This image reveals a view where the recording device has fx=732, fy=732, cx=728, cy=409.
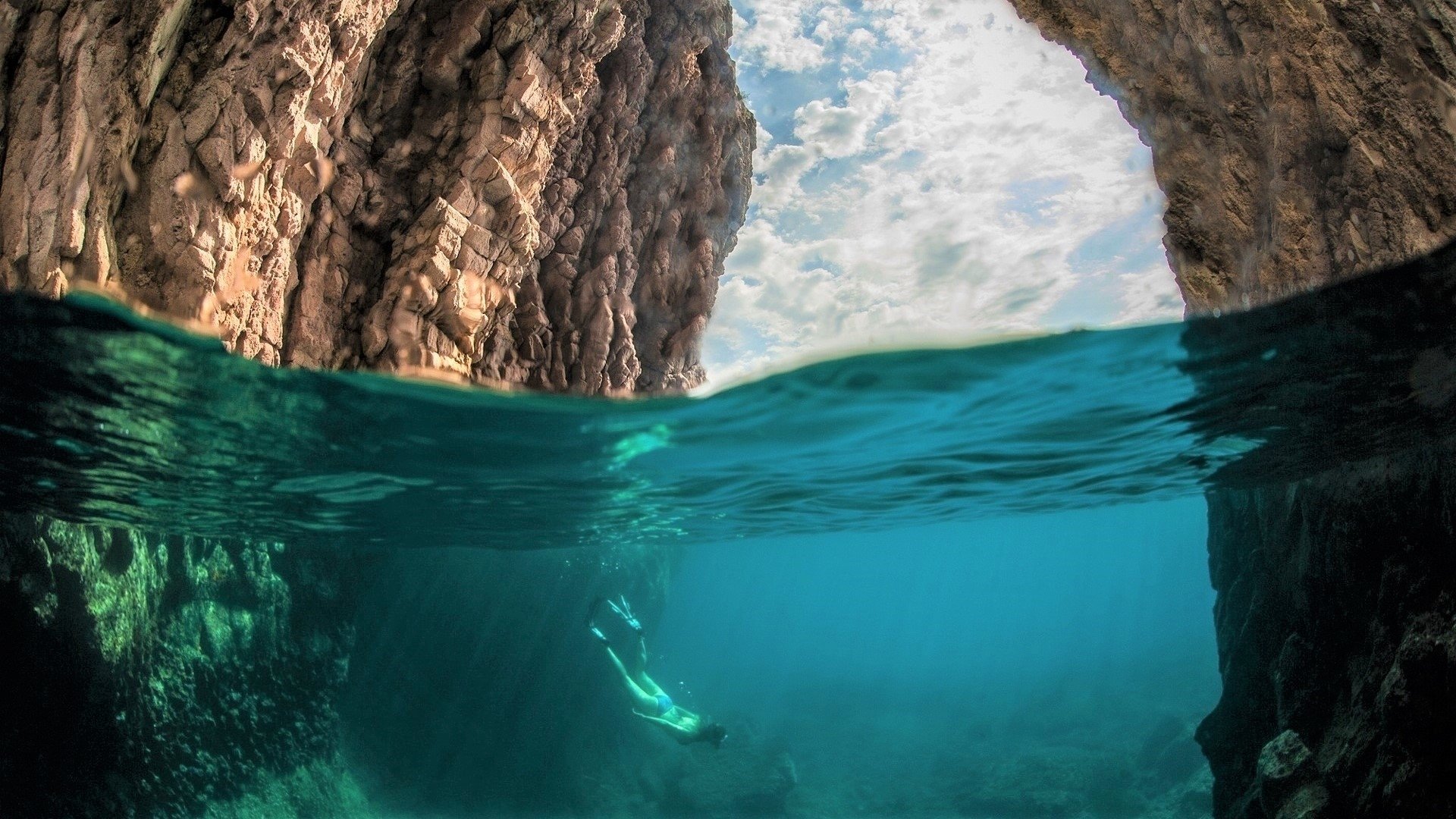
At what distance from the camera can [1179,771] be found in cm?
2772

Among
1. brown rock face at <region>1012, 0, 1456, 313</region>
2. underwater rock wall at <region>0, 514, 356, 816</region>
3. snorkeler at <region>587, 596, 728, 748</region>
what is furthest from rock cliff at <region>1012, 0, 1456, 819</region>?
underwater rock wall at <region>0, 514, 356, 816</region>

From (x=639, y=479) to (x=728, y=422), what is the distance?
4309 millimetres

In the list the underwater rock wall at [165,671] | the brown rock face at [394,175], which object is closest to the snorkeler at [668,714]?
the underwater rock wall at [165,671]

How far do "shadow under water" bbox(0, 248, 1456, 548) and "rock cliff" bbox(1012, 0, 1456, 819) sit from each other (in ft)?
2.67

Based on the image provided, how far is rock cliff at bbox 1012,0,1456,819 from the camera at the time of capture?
571 cm

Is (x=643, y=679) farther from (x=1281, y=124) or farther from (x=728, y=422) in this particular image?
(x=1281, y=124)

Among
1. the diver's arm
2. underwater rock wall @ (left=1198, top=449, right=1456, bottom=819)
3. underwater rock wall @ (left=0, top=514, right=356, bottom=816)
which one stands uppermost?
underwater rock wall @ (left=1198, top=449, right=1456, bottom=819)

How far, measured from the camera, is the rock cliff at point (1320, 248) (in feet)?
18.7

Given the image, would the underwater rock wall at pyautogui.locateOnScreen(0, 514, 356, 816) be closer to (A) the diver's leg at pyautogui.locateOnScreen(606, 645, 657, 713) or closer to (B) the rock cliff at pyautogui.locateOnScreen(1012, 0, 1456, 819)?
(A) the diver's leg at pyautogui.locateOnScreen(606, 645, 657, 713)

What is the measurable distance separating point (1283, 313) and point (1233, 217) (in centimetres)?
137

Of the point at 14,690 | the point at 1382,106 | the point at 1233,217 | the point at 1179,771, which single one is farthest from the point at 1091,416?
the point at 1179,771

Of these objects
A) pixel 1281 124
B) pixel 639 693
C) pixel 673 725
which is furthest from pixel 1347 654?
pixel 639 693

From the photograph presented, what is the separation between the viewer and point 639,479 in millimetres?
14250

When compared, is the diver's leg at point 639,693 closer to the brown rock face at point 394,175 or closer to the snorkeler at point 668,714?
the snorkeler at point 668,714
